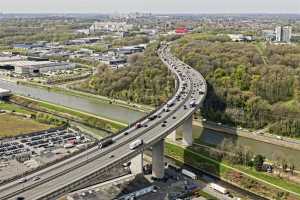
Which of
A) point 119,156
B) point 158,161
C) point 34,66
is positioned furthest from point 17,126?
point 34,66

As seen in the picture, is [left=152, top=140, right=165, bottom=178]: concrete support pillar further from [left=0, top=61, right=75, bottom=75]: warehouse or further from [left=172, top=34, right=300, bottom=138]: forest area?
[left=0, top=61, right=75, bottom=75]: warehouse

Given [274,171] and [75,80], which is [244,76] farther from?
[75,80]

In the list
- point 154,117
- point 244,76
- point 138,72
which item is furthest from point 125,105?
point 154,117

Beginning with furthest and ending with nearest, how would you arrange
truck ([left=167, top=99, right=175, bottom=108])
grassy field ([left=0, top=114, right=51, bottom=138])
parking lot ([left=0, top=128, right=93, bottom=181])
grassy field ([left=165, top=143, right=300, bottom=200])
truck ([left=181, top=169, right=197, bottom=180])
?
grassy field ([left=0, top=114, right=51, bottom=138]) → truck ([left=167, top=99, right=175, bottom=108]) → parking lot ([left=0, top=128, right=93, bottom=181]) → truck ([left=181, top=169, right=197, bottom=180]) → grassy field ([left=165, top=143, right=300, bottom=200])

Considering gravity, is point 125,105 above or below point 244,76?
below

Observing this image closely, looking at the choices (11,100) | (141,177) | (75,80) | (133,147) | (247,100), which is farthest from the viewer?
(75,80)

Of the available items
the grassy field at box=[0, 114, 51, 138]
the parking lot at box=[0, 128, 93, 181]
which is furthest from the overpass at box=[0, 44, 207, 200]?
the grassy field at box=[0, 114, 51, 138]

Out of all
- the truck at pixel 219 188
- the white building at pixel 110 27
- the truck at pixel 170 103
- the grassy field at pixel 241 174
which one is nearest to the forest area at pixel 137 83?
the truck at pixel 170 103
